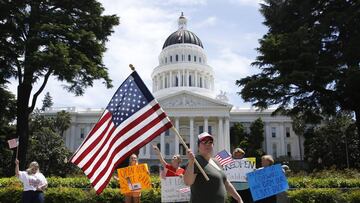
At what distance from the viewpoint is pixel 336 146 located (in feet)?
169

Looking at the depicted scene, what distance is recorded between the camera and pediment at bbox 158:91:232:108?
65875mm

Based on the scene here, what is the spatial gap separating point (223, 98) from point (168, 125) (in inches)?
2692

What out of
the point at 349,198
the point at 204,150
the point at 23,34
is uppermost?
the point at 23,34

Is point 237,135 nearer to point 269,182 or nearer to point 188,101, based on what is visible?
point 188,101

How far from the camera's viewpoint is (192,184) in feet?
14.5

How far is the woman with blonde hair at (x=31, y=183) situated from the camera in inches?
373

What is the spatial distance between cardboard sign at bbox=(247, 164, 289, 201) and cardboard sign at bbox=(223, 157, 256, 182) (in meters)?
1.65

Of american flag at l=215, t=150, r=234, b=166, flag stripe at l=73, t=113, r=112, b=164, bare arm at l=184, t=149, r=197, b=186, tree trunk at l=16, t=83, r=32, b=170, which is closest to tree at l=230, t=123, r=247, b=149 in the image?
tree trunk at l=16, t=83, r=32, b=170

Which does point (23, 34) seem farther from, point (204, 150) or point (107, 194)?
point (204, 150)

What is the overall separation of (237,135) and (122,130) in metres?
63.3

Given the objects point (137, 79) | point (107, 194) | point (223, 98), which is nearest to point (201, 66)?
point (223, 98)

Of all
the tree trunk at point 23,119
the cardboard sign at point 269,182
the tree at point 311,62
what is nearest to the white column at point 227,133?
the tree at point 311,62

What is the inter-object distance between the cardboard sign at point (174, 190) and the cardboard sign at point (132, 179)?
122 centimetres

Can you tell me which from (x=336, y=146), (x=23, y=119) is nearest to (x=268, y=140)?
(x=336, y=146)
